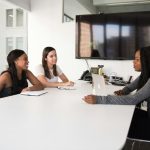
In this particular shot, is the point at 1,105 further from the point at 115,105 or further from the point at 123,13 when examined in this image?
→ the point at 123,13

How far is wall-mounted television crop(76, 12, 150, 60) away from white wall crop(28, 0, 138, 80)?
150 millimetres

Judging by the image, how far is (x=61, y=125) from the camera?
1207mm

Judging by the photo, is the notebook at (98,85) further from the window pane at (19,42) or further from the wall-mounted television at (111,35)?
the window pane at (19,42)


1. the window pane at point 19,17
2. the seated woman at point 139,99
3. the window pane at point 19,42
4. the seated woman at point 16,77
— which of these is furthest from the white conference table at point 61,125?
the window pane at point 19,17

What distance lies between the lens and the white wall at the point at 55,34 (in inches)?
156

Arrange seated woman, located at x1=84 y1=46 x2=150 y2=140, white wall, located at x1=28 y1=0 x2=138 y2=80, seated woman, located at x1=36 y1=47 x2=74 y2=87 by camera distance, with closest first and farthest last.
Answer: seated woman, located at x1=84 y1=46 x2=150 y2=140
seated woman, located at x1=36 y1=47 x2=74 y2=87
white wall, located at x1=28 y1=0 x2=138 y2=80

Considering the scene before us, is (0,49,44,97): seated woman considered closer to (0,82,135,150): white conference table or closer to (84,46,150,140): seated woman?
(0,82,135,150): white conference table

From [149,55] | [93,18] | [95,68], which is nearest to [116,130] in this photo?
[149,55]

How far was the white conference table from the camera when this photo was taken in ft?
3.12

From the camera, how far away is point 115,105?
5.83 feet

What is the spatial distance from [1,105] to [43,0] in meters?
2.81

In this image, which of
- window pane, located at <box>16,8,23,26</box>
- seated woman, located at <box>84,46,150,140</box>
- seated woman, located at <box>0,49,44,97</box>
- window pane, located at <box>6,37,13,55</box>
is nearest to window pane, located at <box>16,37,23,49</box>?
window pane, located at <box>6,37,13,55</box>

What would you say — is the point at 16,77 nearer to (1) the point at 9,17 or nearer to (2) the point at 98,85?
(2) the point at 98,85

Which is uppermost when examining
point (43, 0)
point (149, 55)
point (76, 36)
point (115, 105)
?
point (43, 0)
